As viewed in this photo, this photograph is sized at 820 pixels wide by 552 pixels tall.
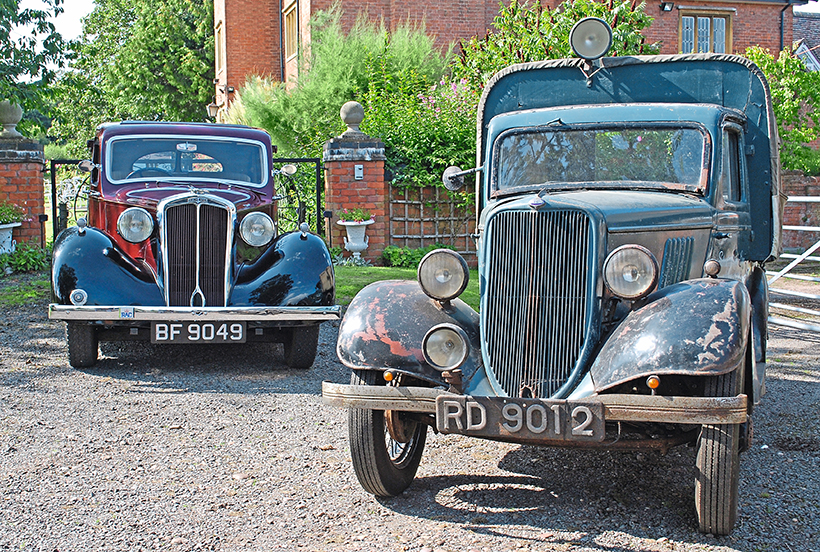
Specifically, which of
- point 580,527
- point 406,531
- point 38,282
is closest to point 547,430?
point 580,527

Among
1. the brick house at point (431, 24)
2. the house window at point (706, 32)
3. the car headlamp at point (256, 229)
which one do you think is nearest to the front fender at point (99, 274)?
the car headlamp at point (256, 229)

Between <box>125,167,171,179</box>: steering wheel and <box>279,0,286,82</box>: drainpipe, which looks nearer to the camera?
<box>125,167,171,179</box>: steering wheel

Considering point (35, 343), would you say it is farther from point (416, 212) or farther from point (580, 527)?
point (416, 212)

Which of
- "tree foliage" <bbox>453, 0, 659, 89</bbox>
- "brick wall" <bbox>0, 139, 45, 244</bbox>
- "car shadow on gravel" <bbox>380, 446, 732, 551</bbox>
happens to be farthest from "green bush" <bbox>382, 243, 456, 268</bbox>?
"car shadow on gravel" <bbox>380, 446, 732, 551</bbox>

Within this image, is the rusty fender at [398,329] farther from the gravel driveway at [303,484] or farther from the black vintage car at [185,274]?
the black vintage car at [185,274]

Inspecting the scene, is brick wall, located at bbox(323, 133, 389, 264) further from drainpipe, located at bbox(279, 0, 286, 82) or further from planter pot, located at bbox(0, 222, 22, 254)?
drainpipe, located at bbox(279, 0, 286, 82)

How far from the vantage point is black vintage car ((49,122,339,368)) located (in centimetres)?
643

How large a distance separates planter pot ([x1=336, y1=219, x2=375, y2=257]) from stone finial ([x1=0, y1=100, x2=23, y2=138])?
515 centimetres

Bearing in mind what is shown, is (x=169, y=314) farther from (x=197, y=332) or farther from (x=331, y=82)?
(x=331, y=82)

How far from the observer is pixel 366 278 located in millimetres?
11336

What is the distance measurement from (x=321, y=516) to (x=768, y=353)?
572 cm

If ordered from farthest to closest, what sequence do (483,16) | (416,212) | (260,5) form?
(260,5)
(483,16)
(416,212)

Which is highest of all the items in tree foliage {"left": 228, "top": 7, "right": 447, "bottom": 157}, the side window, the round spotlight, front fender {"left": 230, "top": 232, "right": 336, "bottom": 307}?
tree foliage {"left": 228, "top": 7, "right": 447, "bottom": 157}

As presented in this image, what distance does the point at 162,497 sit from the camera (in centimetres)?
411
